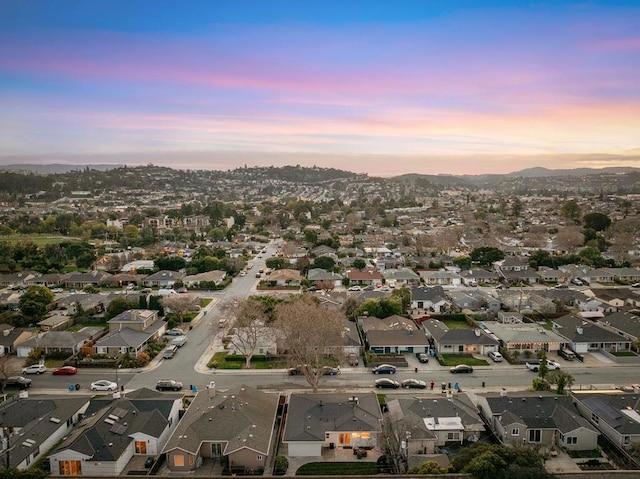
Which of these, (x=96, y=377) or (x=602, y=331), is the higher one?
(x=602, y=331)

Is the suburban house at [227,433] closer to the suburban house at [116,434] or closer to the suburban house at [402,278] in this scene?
the suburban house at [116,434]

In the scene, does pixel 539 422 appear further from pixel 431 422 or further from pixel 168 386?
pixel 168 386

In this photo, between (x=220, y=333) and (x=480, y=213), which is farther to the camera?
(x=480, y=213)

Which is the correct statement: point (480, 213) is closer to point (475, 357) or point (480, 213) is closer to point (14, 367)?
point (475, 357)

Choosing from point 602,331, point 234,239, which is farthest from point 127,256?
point 602,331

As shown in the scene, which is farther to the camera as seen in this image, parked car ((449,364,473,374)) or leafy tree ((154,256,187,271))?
leafy tree ((154,256,187,271))

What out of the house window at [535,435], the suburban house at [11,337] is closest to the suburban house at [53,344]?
the suburban house at [11,337]

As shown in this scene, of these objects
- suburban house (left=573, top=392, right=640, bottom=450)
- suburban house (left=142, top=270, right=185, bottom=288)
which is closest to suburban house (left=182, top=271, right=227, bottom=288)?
suburban house (left=142, top=270, right=185, bottom=288)

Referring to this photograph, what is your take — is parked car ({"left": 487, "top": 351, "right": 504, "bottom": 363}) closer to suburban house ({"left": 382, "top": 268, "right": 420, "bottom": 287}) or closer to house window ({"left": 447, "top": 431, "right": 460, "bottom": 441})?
house window ({"left": 447, "top": 431, "right": 460, "bottom": 441})
